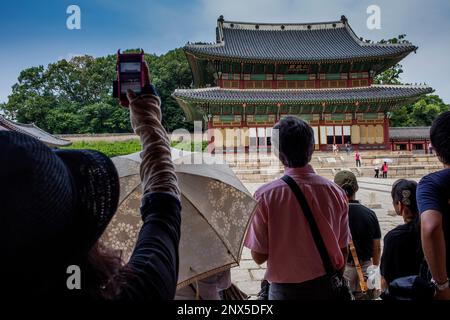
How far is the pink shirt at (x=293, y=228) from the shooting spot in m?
1.74

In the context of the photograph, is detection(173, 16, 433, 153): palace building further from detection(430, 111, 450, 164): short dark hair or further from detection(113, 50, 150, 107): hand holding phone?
detection(113, 50, 150, 107): hand holding phone

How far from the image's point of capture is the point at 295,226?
5.69ft

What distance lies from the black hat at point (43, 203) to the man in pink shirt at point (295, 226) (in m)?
1.17

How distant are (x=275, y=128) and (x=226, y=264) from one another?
770 mm

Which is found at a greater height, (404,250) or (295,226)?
(295,226)

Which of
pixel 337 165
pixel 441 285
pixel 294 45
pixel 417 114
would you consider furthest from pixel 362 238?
pixel 417 114

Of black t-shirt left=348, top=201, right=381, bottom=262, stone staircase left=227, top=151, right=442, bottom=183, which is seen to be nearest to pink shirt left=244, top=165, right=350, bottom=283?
black t-shirt left=348, top=201, right=381, bottom=262

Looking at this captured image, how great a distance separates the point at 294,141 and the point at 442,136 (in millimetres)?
723

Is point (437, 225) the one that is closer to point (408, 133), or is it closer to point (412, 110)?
point (408, 133)

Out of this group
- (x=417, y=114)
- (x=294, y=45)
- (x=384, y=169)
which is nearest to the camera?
(x=384, y=169)

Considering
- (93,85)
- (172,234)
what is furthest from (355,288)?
(93,85)

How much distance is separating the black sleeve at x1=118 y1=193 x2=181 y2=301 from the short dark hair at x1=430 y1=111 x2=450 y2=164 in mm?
1443

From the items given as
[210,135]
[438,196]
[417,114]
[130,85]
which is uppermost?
[417,114]
